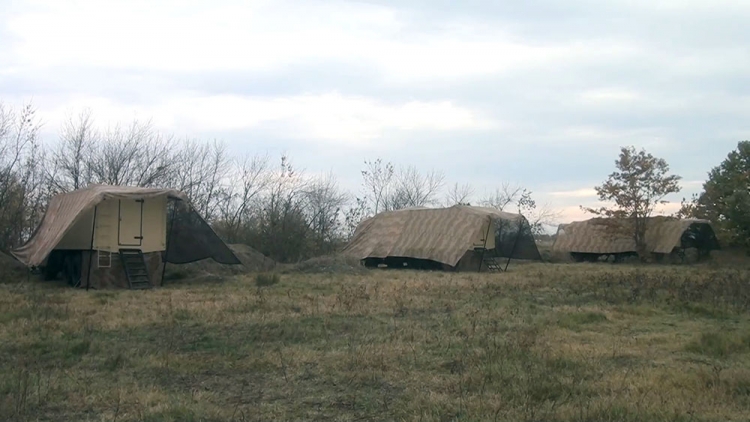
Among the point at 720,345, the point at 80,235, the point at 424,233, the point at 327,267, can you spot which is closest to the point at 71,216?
the point at 80,235

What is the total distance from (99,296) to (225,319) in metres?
5.51

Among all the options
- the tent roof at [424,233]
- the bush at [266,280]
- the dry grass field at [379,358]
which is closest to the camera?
the dry grass field at [379,358]

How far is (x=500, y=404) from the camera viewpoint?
604 centimetres

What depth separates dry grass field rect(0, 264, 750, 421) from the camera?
19.8 ft

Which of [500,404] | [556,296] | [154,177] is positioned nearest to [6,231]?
[154,177]

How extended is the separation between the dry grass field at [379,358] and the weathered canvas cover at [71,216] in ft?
12.4

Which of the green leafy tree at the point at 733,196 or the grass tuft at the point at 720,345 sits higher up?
the green leafy tree at the point at 733,196

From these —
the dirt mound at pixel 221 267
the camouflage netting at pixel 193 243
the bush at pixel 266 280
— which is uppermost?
the camouflage netting at pixel 193 243

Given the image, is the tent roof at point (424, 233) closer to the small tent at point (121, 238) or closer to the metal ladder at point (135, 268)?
the small tent at point (121, 238)

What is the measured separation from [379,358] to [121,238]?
505 inches

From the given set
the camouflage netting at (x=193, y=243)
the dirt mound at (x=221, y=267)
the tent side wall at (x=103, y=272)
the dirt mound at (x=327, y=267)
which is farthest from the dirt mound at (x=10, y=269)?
the dirt mound at (x=327, y=267)

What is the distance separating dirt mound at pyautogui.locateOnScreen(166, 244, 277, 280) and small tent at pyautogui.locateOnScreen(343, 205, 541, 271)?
5362 mm

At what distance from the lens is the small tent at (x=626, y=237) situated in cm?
3462

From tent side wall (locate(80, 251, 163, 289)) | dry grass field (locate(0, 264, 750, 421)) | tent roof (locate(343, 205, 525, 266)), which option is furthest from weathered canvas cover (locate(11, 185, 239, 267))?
tent roof (locate(343, 205, 525, 266))
